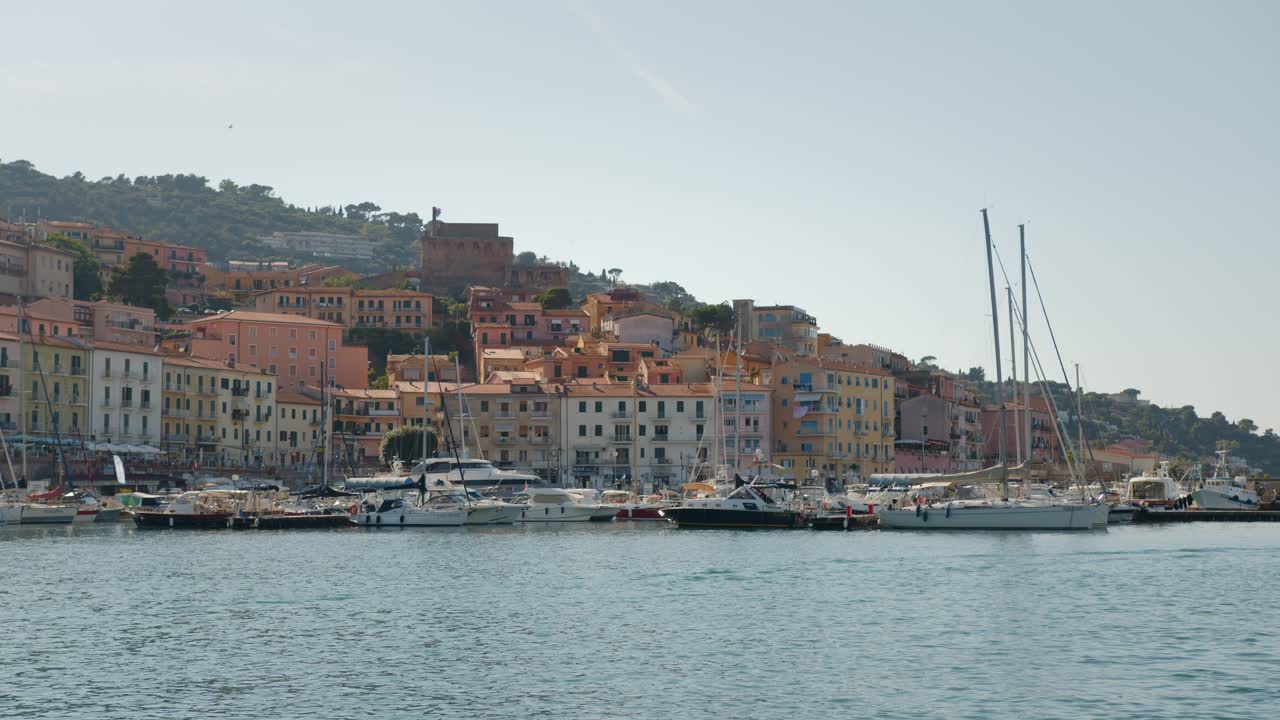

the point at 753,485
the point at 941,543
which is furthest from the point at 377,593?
the point at 753,485

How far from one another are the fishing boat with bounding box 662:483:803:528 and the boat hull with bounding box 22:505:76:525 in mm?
30470

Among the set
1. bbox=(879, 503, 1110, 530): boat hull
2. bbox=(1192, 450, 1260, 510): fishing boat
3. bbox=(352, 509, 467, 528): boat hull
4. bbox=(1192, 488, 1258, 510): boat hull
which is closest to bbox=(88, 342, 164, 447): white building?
bbox=(352, 509, 467, 528): boat hull

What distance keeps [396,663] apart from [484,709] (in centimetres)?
580

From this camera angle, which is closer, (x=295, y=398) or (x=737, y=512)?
(x=737, y=512)

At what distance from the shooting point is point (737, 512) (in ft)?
246

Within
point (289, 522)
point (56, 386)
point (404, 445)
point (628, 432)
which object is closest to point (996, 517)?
point (289, 522)

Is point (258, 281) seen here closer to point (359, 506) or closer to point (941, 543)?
point (359, 506)

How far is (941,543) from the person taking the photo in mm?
65438

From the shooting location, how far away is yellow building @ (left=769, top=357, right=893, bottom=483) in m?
118

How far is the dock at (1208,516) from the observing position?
91062 mm

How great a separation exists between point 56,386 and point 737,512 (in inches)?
1955

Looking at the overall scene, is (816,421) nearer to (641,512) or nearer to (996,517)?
(641,512)

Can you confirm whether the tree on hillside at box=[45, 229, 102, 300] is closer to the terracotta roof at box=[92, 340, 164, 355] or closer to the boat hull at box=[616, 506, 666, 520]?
the terracotta roof at box=[92, 340, 164, 355]

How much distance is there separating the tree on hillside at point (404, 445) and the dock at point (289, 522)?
28.8 m
